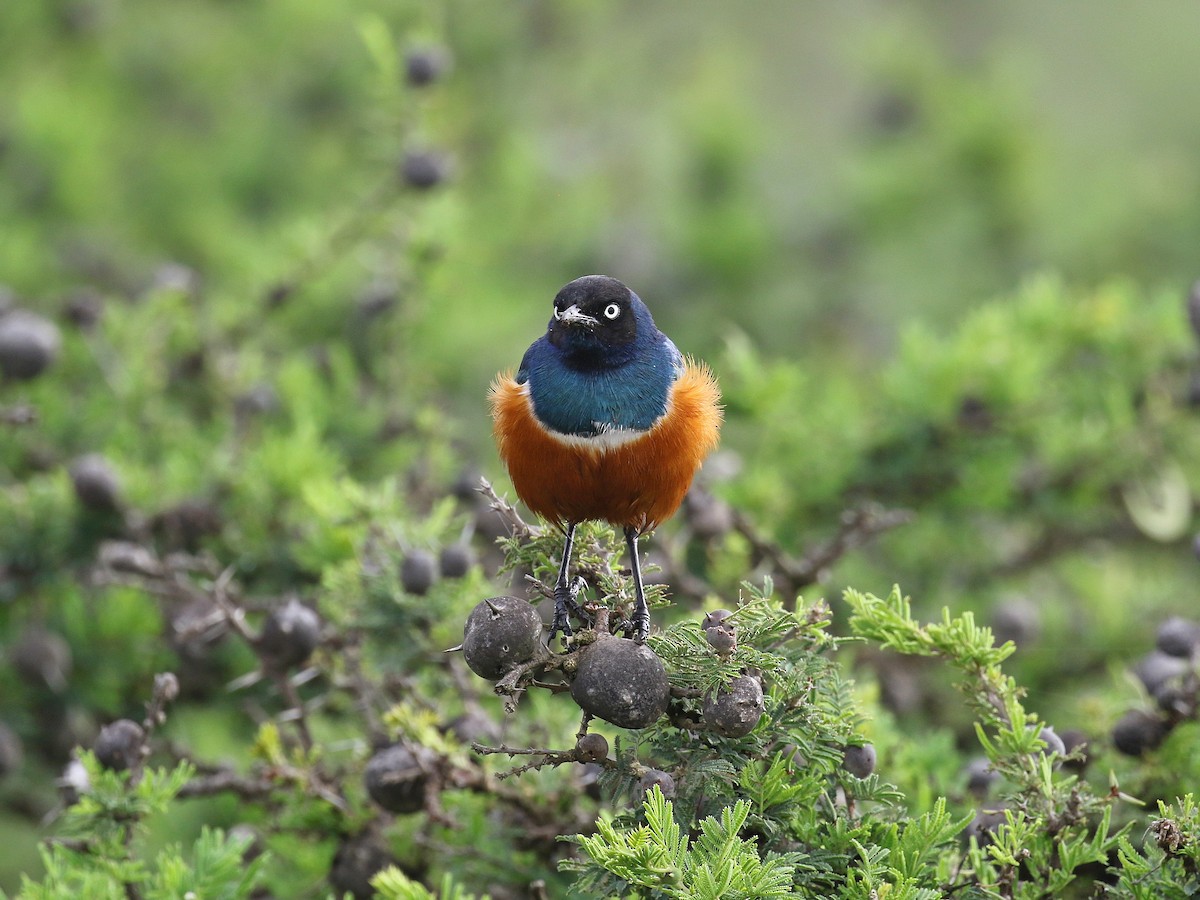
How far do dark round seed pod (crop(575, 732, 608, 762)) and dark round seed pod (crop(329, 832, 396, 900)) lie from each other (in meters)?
0.57

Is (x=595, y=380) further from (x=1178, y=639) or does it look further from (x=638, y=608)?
(x=1178, y=639)

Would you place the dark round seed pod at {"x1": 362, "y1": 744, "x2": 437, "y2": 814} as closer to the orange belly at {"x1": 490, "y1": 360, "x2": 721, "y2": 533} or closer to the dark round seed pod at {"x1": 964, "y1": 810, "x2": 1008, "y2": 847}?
the orange belly at {"x1": 490, "y1": 360, "x2": 721, "y2": 533}

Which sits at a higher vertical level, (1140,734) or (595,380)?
(595,380)

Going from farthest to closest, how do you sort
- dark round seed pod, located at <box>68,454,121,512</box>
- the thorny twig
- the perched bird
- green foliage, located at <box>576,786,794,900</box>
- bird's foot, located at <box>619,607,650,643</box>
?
1. dark round seed pod, located at <box>68,454,121,512</box>
2. the thorny twig
3. the perched bird
4. bird's foot, located at <box>619,607,650,643</box>
5. green foliage, located at <box>576,786,794,900</box>

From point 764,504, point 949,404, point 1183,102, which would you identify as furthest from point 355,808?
point 1183,102

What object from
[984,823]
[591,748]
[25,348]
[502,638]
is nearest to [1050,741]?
[984,823]

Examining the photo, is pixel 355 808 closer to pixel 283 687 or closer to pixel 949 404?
pixel 283 687

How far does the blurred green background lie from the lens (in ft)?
9.53

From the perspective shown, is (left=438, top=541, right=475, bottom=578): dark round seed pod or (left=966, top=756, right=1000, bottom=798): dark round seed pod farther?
(left=438, top=541, right=475, bottom=578): dark round seed pod

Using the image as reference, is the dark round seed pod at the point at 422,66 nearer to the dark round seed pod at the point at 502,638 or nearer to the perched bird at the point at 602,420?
the perched bird at the point at 602,420

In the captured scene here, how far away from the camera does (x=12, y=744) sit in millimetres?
2254

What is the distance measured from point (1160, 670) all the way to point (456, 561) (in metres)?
1.10

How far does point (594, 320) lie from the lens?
5.82ft

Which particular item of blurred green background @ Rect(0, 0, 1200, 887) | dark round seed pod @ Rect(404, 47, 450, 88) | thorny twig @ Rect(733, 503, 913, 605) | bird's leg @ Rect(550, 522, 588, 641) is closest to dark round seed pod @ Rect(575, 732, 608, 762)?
bird's leg @ Rect(550, 522, 588, 641)
